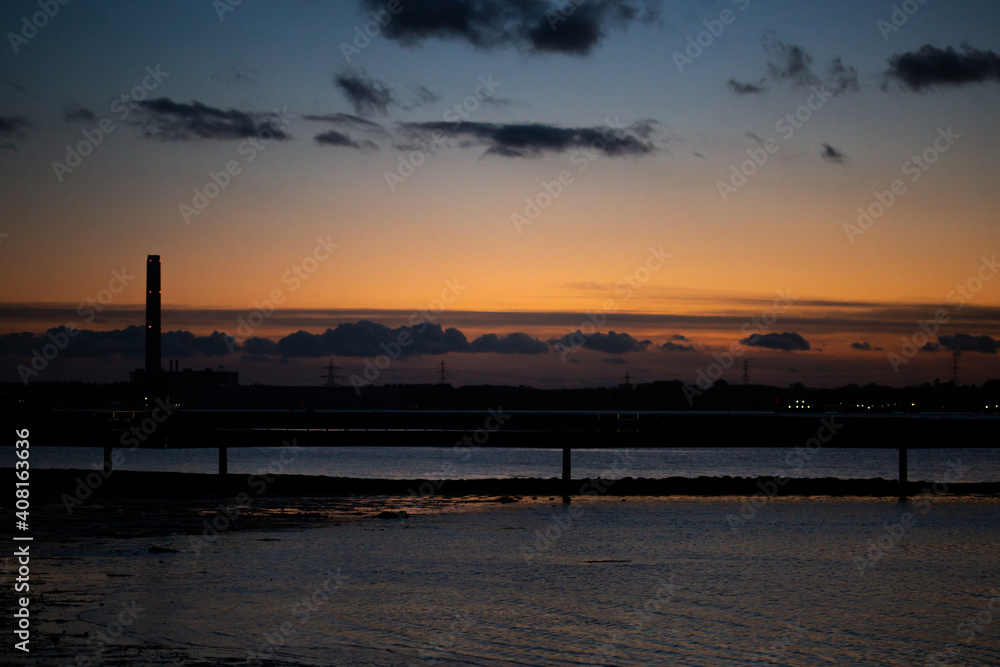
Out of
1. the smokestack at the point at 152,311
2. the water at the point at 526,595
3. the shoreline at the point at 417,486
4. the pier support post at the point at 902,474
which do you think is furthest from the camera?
the smokestack at the point at 152,311

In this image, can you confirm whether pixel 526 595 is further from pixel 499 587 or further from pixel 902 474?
pixel 902 474

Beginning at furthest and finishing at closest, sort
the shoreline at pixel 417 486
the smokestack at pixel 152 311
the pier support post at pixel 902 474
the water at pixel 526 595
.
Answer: the smokestack at pixel 152 311 → the pier support post at pixel 902 474 → the shoreline at pixel 417 486 → the water at pixel 526 595

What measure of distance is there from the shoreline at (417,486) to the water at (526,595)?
885 cm

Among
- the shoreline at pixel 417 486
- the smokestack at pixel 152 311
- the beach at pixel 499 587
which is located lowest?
the shoreline at pixel 417 486

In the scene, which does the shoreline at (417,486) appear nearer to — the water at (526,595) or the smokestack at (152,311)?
the water at (526,595)

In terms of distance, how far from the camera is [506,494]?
38.3m

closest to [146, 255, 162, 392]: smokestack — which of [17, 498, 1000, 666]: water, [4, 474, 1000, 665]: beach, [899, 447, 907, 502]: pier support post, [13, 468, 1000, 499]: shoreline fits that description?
[13, 468, 1000, 499]: shoreline

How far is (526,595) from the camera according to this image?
17594mm

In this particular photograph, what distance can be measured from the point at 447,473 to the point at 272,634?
174 ft

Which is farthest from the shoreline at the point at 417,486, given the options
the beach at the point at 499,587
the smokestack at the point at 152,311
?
the smokestack at the point at 152,311

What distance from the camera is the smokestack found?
5497 inches

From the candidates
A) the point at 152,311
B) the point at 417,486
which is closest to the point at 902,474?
the point at 417,486

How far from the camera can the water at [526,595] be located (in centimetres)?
1319

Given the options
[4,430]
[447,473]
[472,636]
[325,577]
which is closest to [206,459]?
[447,473]
